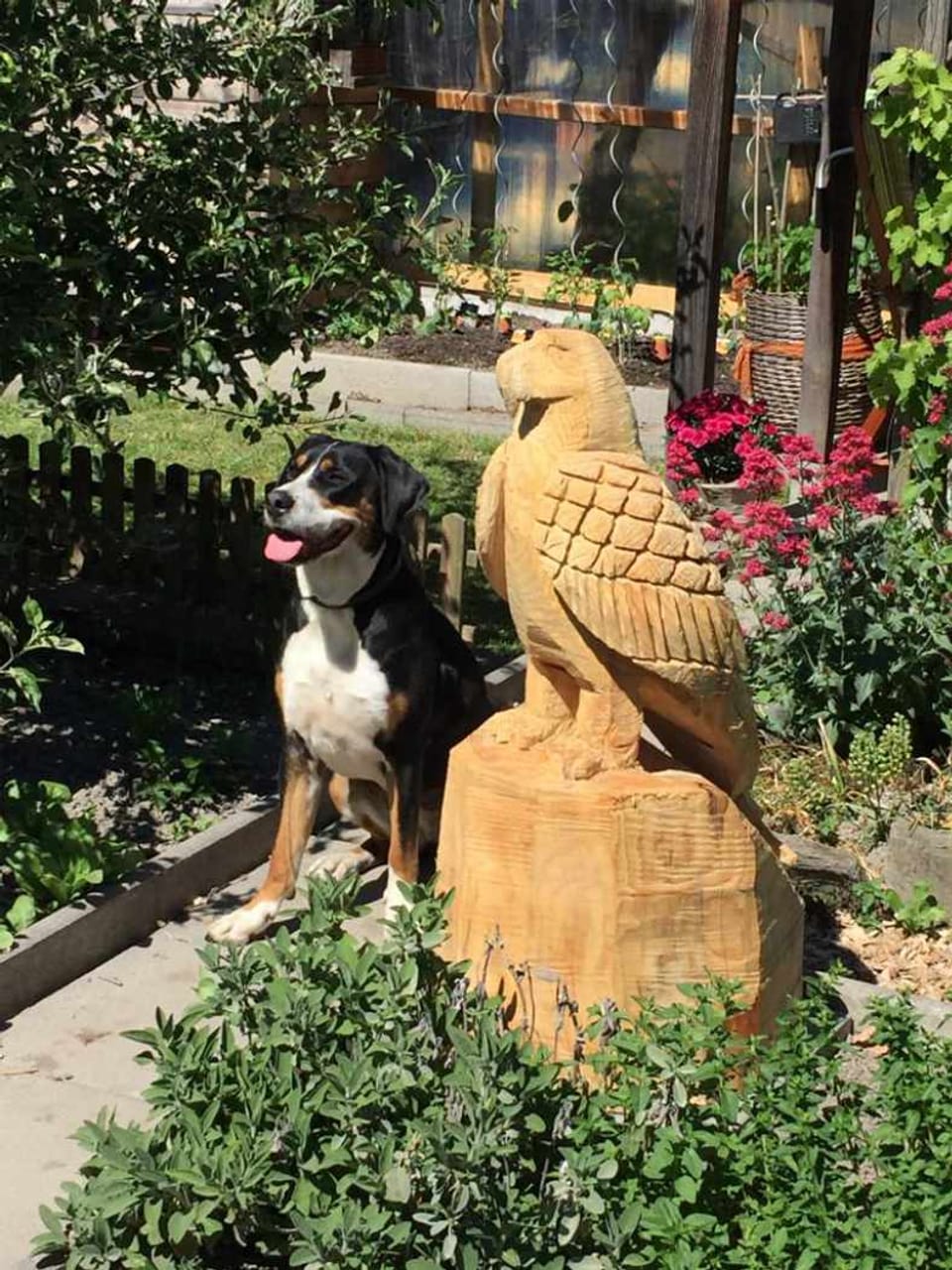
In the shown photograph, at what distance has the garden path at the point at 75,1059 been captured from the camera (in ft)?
15.2

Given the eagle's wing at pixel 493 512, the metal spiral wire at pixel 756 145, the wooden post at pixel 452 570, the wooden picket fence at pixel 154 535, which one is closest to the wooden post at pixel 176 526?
the wooden picket fence at pixel 154 535

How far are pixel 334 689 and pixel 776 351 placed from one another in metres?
6.29

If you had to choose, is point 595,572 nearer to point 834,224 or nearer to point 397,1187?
point 397,1187

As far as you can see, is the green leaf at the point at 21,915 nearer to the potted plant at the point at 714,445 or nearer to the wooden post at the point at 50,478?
the potted plant at the point at 714,445

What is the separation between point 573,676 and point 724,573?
3.85 meters

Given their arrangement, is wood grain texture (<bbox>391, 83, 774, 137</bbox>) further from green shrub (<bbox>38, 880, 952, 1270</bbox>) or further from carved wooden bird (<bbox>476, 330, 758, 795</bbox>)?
green shrub (<bbox>38, 880, 952, 1270</bbox>)

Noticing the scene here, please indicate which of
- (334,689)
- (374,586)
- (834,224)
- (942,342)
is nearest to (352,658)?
(334,689)

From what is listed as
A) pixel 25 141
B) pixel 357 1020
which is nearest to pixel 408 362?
pixel 25 141

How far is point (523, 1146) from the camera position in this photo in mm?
4004

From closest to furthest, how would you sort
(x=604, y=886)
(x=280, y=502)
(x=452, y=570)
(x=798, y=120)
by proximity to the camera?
(x=604, y=886)
(x=280, y=502)
(x=452, y=570)
(x=798, y=120)

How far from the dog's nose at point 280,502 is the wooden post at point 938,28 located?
5.47 metres

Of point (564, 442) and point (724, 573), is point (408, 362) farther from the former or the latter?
point (564, 442)

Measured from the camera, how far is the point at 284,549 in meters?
5.43

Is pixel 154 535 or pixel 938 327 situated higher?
pixel 938 327
